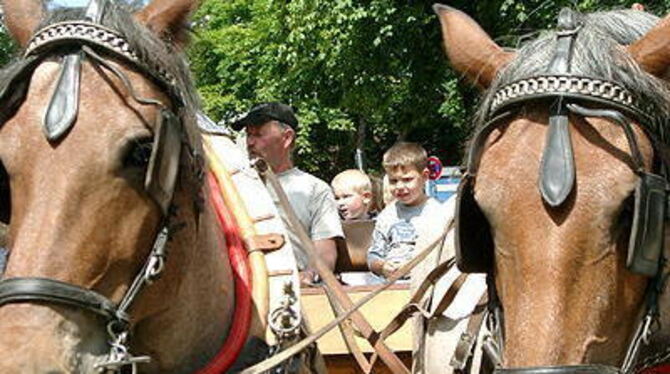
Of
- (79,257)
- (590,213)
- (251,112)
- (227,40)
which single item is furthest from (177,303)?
(227,40)

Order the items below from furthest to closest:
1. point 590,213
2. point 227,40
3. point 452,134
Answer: point 227,40
point 452,134
point 590,213

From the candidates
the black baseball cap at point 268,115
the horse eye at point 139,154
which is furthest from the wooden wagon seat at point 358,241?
the horse eye at point 139,154

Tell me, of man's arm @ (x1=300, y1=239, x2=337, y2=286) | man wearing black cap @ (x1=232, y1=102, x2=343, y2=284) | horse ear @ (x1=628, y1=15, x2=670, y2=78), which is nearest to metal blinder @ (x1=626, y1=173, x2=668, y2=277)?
horse ear @ (x1=628, y1=15, x2=670, y2=78)

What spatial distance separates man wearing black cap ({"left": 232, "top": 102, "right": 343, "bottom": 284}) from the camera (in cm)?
593

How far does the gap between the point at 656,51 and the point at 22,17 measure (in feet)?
6.52

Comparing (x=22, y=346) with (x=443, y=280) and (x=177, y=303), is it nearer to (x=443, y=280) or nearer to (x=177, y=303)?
(x=177, y=303)

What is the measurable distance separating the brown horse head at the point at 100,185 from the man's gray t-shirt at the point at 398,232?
2600 mm

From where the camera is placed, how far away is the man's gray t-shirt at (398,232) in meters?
6.18

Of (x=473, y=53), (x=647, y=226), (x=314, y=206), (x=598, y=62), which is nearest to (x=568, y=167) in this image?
(x=647, y=226)

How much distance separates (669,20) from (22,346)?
1971 mm

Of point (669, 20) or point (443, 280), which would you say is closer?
point (669, 20)

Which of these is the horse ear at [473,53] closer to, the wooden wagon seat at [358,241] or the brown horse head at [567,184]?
the brown horse head at [567,184]

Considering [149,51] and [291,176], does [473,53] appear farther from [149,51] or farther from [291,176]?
[291,176]

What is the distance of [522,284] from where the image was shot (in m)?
2.88
